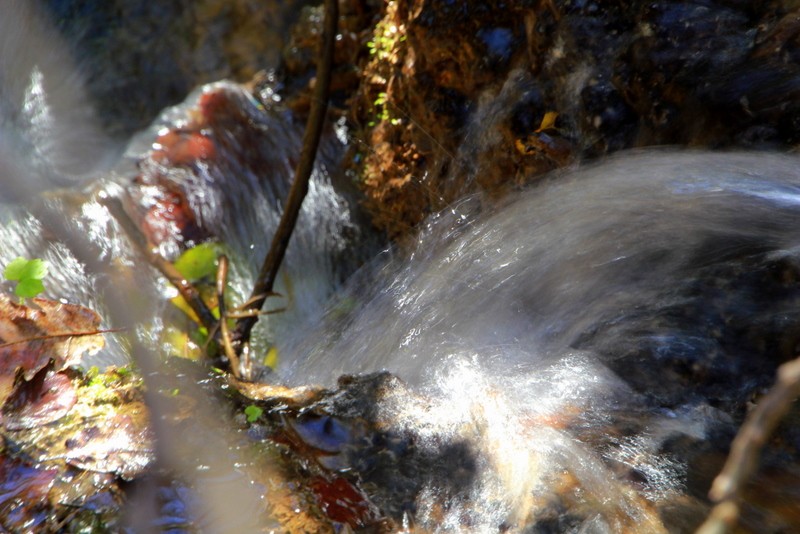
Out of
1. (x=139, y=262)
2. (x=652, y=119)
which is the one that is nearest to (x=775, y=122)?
(x=652, y=119)

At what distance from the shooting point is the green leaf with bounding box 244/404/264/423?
6.36 feet

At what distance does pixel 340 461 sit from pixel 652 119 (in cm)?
184

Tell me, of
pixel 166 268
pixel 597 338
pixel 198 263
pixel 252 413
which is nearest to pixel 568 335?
pixel 597 338

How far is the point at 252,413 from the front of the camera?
1952mm

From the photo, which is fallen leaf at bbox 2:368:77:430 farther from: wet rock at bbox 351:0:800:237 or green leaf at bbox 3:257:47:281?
wet rock at bbox 351:0:800:237

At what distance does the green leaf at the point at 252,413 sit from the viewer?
194 cm

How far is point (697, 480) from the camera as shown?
1812mm

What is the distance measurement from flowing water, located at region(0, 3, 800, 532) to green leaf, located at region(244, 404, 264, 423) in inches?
5.2

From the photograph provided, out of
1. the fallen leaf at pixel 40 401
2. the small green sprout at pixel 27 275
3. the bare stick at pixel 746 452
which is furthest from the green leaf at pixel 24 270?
the bare stick at pixel 746 452

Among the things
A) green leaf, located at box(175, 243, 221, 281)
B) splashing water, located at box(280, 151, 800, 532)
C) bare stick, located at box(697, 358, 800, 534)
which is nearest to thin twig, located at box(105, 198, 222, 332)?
green leaf, located at box(175, 243, 221, 281)

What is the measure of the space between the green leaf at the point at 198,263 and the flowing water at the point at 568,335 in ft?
1.33

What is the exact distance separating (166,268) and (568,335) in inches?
93.0

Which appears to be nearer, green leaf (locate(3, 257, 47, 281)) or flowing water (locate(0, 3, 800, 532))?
flowing water (locate(0, 3, 800, 532))

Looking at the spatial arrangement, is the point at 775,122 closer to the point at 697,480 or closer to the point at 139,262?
the point at 697,480
